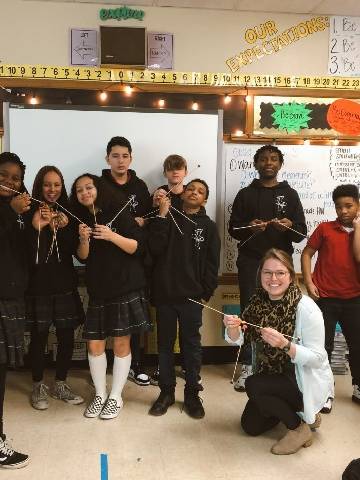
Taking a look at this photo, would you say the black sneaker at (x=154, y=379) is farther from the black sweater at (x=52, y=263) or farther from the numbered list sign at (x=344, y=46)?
the numbered list sign at (x=344, y=46)

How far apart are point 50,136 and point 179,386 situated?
6.65ft

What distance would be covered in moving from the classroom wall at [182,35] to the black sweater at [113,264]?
1477mm

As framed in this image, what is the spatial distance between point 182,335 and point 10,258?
3.61 feet

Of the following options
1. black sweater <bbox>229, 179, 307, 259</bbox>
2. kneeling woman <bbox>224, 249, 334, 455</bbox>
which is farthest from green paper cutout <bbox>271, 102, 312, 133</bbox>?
kneeling woman <bbox>224, 249, 334, 455</bbox>

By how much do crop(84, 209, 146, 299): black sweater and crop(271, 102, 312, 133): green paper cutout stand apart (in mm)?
1579

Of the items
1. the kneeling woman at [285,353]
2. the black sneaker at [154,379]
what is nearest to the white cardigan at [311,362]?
the kneeling woman at [285,353]

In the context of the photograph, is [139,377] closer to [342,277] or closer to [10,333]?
[10,333]

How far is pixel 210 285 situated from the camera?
8.71 feet

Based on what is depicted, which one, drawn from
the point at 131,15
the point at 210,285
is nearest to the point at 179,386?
the point at 210,285

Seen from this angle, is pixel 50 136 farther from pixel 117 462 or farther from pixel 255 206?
pixel 117 462

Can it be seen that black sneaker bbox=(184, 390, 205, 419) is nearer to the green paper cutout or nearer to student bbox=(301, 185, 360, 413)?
student bbox=(301, 185, 360, 413)

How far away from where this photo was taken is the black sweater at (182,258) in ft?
8.51

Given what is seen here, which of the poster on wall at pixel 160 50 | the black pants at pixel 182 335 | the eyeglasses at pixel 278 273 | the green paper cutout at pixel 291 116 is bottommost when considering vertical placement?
the black pants at pixel 182 335

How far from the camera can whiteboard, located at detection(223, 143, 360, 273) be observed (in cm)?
345
